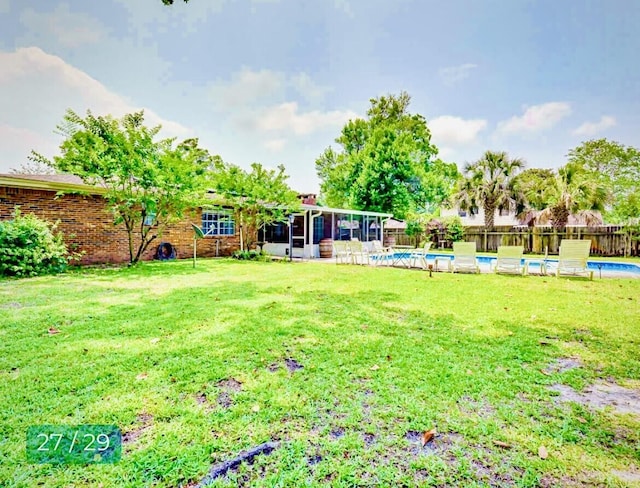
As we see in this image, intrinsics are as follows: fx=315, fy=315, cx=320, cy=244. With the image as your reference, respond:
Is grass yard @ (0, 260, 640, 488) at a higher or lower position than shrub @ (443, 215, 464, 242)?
lower

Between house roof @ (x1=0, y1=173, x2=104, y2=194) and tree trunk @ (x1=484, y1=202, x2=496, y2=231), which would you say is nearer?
house roof @ (x1=0, y1=173, x2=104, y2=194)

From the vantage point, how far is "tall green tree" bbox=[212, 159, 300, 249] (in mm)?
14523

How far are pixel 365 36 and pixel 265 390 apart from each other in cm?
1483

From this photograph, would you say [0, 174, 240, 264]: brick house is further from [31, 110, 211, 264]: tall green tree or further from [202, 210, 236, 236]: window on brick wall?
[202, 210, 236, 236]: window on brick wall

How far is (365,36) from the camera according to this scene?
13.4 meters

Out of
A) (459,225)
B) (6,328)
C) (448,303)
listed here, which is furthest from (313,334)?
(459,225)

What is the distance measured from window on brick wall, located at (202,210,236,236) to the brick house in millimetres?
1759

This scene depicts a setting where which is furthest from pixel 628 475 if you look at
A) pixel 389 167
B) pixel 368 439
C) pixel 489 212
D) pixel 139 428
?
pixel 389 167

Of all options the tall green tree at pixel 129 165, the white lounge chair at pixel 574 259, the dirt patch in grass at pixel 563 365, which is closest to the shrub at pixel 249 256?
the tall green tree at pixel 129 165

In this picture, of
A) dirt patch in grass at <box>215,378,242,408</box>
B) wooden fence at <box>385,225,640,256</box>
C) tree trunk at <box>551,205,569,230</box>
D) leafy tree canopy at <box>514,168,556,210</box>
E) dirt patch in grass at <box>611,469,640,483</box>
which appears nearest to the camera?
dirt patch in grass at <box>611,469,640,483</box>

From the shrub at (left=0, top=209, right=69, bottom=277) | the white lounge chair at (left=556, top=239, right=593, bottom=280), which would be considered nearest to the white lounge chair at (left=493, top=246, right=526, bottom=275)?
the white lounge chair at (left=556, top=239, right=593, bottom=280)

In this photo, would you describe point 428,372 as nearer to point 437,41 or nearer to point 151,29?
point 151,29

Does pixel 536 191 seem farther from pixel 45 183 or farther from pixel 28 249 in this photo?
pixel 28 249

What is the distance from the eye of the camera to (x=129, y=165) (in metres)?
10.6
